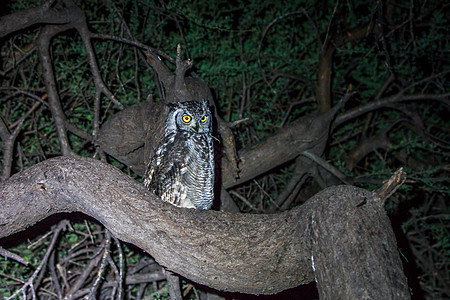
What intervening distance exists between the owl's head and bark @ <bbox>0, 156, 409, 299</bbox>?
88 centimetres

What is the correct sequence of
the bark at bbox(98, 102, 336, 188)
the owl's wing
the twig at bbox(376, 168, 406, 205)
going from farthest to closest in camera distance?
1. the bark at bbox(98, 102, 336, 188)
2. the owl's wing
3. the twig at bbox(376, 168, 406, 205)

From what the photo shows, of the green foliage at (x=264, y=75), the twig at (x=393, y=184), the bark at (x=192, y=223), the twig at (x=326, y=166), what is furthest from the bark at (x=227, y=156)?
the twig at (x=393, y=184)

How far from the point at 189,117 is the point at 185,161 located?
0.33 m

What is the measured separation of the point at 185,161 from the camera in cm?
243

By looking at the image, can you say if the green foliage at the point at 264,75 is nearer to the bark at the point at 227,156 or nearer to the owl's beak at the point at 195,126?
the bark at the point at 227,156

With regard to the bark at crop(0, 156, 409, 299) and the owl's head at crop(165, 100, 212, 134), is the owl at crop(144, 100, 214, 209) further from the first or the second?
the bark at crop(0, 156, 409, 299)

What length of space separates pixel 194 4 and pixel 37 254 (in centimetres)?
290

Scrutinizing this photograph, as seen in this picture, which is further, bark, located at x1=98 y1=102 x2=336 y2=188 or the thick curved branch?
bark, located at x1=98 y1=102 x2=336 y2=188

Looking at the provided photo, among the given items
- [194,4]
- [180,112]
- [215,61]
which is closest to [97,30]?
[194,4]

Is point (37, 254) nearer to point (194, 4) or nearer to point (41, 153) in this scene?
point (41, 153)

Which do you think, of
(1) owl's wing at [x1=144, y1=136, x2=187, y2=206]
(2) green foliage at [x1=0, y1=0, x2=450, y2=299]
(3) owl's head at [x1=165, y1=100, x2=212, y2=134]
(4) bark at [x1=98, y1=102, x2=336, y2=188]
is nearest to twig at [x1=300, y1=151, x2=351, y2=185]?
(4) bark at [x1=98, y1=102, x2=336, y2=188]

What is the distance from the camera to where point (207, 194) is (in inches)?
98.0

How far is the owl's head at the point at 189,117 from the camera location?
244 cm

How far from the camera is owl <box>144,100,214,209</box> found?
94.7 inches
